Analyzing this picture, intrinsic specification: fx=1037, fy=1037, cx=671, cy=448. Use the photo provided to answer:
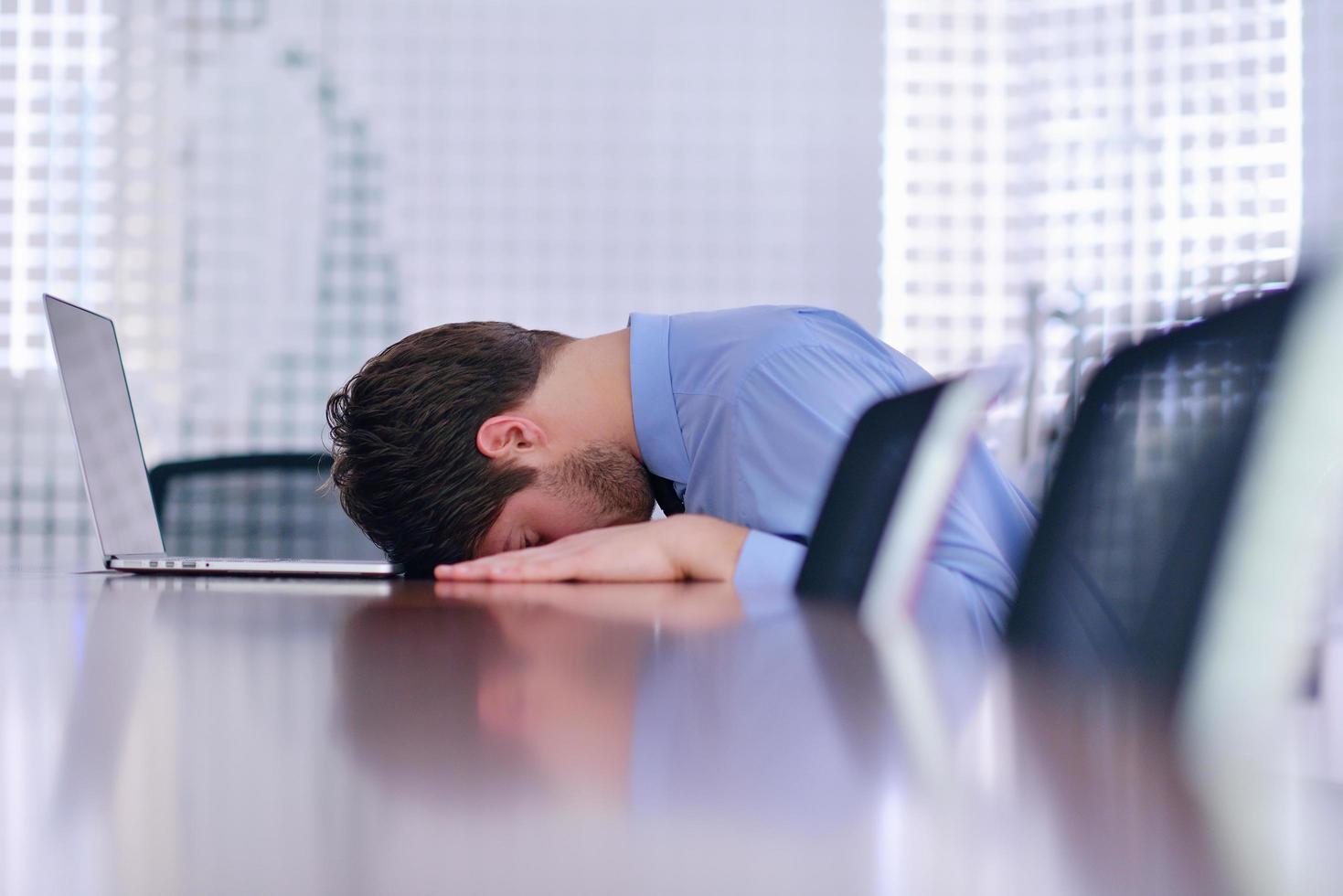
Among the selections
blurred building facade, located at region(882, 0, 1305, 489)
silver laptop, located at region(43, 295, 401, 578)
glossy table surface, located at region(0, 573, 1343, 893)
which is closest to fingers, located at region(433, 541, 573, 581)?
silver laptop, located at region(43, 295, 401, 578)

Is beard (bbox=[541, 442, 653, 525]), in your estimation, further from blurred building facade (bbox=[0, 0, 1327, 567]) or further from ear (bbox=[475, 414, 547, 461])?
blurred building facade (bbox=[0, 0, 1327, 567])

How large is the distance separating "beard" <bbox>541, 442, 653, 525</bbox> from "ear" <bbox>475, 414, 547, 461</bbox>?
36mm

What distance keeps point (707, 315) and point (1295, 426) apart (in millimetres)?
935

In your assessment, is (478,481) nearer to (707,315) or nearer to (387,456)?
(387,456)

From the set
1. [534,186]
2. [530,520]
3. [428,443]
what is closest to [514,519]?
[530,520]

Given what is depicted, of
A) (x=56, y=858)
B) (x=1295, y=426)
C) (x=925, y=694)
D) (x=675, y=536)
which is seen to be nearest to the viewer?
(x=56, y=858)

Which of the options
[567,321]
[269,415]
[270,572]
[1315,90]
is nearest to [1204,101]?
[1315,90]

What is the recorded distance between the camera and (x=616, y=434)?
1189 mm

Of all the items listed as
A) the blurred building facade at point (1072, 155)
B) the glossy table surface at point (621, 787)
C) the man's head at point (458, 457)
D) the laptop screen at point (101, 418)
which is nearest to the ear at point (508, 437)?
the man's head at point (458, 457)

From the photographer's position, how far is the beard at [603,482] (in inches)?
44.5

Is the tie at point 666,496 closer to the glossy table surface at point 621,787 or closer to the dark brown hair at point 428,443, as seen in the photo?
the dark brown hair at point 428,443

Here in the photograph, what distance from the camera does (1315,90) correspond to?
136 inches

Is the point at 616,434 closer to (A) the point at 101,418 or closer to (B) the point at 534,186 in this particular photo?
(A) the point at 101,418

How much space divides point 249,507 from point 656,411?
0.80m
